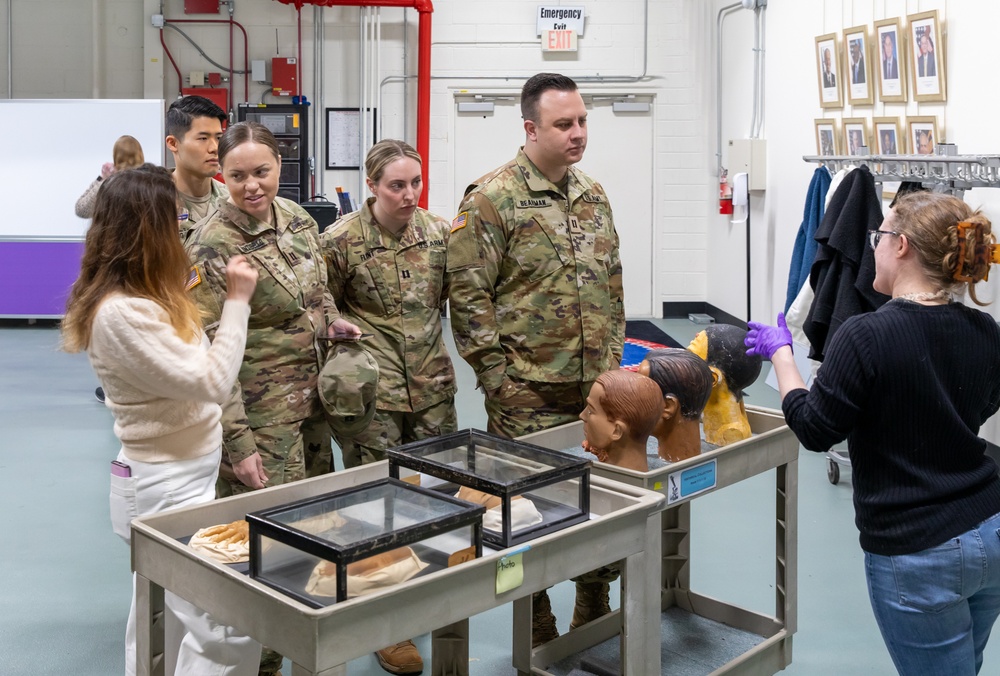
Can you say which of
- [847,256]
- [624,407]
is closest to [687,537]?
[624,407]

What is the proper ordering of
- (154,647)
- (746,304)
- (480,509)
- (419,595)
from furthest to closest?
(746,304)
(154,647)
(480,509)
(419,595)

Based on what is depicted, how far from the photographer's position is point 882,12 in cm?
546

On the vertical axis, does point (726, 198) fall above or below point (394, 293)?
above

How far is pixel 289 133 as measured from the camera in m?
8.98

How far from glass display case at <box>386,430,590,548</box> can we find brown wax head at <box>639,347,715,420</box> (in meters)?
0.47

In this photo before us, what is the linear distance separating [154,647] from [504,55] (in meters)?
7.85

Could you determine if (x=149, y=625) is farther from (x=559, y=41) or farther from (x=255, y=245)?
(x=559, y=41)

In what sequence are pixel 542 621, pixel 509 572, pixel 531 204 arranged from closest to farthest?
pixel 509 572, pixel 531 204, pixel 542 621

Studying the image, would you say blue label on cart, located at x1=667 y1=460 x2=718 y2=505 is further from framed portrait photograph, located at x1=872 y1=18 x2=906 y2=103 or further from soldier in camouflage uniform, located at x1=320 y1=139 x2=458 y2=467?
framed portrait photograph, located at x1=872 y1=18 x2=906 y2=103

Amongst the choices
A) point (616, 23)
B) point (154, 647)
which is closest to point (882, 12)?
point (616, 23)

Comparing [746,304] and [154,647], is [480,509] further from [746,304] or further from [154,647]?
[746,304]

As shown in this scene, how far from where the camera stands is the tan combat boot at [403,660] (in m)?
2.89

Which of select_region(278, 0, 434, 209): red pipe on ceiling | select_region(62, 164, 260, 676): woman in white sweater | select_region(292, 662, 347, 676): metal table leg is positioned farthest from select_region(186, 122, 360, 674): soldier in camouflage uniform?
select_region(278, 0, 434, 209): red pipe on ceiling

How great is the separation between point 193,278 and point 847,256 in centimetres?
285
